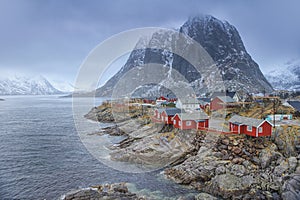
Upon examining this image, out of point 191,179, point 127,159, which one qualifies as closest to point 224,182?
point 191,179

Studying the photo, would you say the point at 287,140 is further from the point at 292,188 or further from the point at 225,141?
the point at 292,188

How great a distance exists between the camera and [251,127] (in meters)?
29.2

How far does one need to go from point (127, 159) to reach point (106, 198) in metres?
11.3

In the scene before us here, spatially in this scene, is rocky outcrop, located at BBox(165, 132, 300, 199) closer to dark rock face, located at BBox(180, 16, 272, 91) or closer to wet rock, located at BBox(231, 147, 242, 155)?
wet rock, located at BBox(231, 147, 242, 155)

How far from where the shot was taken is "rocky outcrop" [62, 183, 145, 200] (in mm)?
20047

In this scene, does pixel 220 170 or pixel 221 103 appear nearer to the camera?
pixel 220 170

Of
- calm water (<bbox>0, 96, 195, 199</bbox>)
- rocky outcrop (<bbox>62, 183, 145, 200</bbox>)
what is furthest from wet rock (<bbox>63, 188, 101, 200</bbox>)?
calm water (<bbox>0, 96, 195, 199</bbox>)

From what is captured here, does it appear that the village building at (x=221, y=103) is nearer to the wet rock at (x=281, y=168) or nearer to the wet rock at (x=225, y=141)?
the wet rock at (x=225, y=141)

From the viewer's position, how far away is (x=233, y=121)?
31797mm

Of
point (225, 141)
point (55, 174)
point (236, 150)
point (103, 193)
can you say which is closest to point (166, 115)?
point (225, 141)

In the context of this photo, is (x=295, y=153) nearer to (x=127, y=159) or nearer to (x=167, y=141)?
(x=167, y=141)

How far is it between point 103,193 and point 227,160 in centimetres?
1567

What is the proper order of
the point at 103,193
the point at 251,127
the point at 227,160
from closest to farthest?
the point at 103,193
the point at 227,160
the point at 251,127

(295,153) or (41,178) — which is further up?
(295,153)
